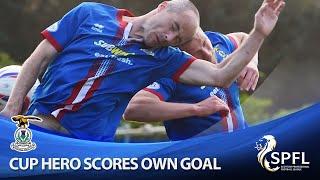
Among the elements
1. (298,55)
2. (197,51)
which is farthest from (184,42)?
(298,55)

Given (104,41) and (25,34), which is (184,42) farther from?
(25,34)

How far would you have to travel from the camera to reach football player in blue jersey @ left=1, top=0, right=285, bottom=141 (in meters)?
6.13

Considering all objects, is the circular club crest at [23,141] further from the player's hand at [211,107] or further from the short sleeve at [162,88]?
the player's hand at [211,107]

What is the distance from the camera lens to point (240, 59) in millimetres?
6039

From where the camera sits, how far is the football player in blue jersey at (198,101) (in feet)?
20.0

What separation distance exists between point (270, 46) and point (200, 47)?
38 cm

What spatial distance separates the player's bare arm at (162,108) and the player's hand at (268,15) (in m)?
0.45

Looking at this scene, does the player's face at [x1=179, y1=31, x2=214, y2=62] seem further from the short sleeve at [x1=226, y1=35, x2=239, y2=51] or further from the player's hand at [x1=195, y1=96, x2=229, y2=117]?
the player's hand at [x1=195, y1=96, x2=229, y2=117]

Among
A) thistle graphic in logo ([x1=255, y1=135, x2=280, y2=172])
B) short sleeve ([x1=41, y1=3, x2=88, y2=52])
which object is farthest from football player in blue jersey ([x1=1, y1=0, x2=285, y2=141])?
thistle graphic in logo ([x1=255, y1=135, x2=280, y2=172])

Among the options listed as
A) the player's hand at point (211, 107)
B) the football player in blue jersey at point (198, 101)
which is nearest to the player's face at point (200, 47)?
the football player in blue jersey at point (198, 101)

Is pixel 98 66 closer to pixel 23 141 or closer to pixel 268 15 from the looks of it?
pixel 23 141

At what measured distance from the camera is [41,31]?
6164 mm

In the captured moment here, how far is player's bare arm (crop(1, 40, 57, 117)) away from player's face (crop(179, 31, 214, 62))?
2.38 ft

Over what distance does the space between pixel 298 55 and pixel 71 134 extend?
1.29 m
